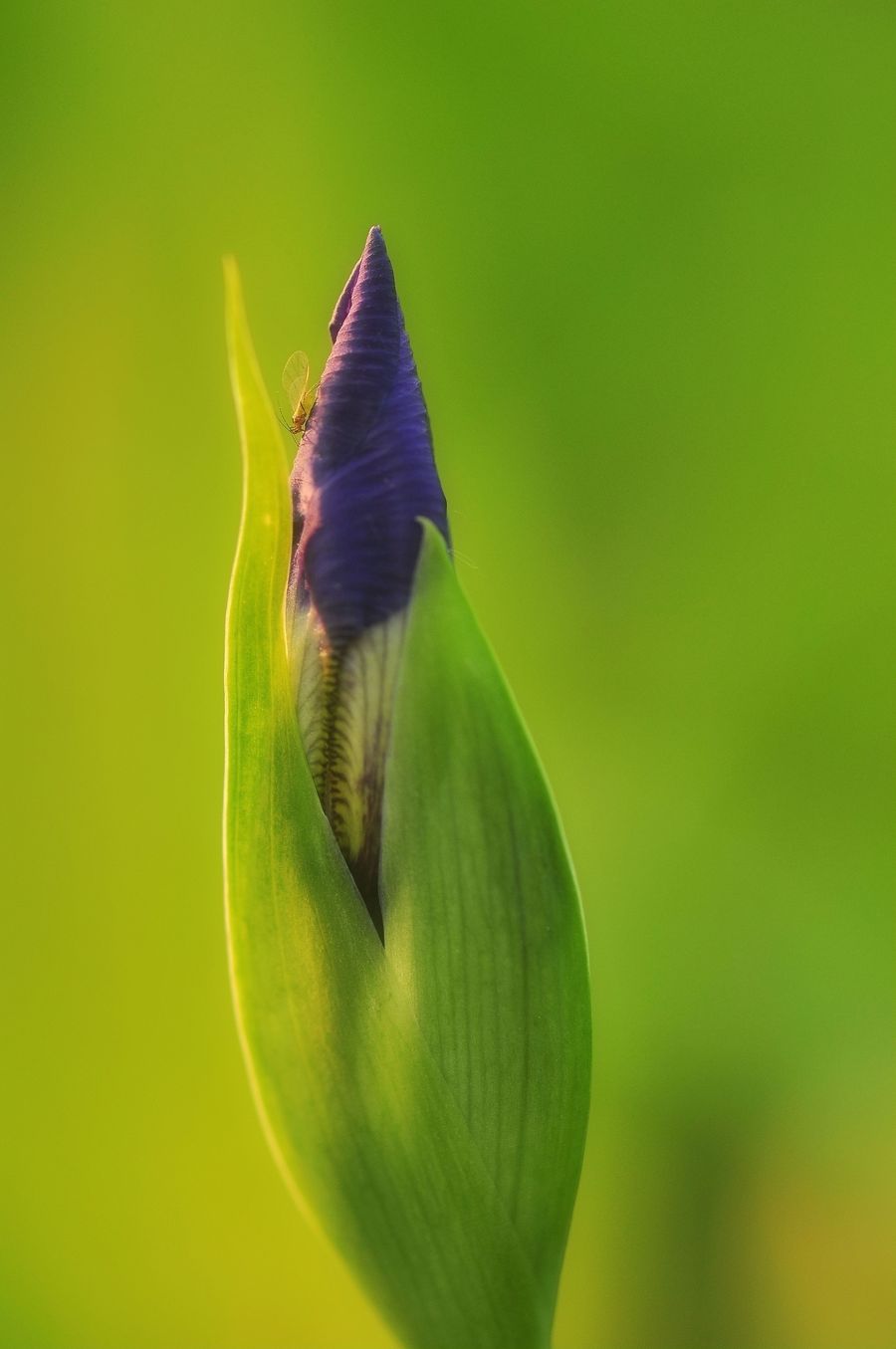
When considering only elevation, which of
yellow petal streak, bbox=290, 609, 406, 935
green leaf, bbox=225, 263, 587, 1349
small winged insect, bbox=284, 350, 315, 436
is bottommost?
green leaf, bbox=225, 263, 587, 1349

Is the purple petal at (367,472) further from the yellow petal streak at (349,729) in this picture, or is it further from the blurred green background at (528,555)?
the blurred green background at (528,555)

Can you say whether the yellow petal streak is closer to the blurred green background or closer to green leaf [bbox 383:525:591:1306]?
green leaf [bbox 383:525:591:1306]

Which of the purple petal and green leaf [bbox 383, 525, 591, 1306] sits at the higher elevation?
Result: the purple petal

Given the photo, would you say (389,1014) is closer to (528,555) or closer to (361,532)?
(361,532)

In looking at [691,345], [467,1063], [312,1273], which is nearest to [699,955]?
[312,1273]

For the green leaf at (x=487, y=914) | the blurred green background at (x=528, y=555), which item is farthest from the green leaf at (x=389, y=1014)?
the blurred green background at (x=528, y=555)

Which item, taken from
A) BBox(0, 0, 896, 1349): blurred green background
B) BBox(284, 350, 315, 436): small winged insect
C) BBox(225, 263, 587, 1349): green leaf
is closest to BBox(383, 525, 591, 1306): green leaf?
BBox(225, 263, 587, 1349): green leaf
